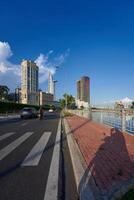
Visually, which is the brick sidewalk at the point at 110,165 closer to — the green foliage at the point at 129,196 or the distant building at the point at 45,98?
the green foliage at the point at 129,196

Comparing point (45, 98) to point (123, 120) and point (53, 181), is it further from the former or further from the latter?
point (53, 181)

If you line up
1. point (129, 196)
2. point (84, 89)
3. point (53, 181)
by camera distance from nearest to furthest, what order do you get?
1. point (129, 196)
2. point (53, 181)
3. point (84, 89)

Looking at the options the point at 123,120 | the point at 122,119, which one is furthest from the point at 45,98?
the point at 123,120

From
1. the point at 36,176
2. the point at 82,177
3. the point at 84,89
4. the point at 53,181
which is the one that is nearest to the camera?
the point at 53,181

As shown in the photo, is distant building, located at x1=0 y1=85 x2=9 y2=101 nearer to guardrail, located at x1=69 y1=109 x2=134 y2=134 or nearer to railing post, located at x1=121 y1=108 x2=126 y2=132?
guardrail, located at x1=69 y1=109 x2=134 y2=134

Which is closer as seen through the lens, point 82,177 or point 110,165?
point 82,177

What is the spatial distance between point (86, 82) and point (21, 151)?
6382 inches

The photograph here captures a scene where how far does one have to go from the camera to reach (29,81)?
14388 cm

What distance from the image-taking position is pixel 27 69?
141875 millimetres

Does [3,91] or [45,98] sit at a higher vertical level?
[3,91]

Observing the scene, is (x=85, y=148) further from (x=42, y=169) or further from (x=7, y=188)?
(x=7, y=188)

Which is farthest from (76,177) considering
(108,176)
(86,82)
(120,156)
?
(86,82)

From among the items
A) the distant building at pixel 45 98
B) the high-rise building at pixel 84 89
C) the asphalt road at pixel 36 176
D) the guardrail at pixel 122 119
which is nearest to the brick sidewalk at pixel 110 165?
the asphalt road at pixel 36 176

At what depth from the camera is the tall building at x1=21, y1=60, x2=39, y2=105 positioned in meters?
140
